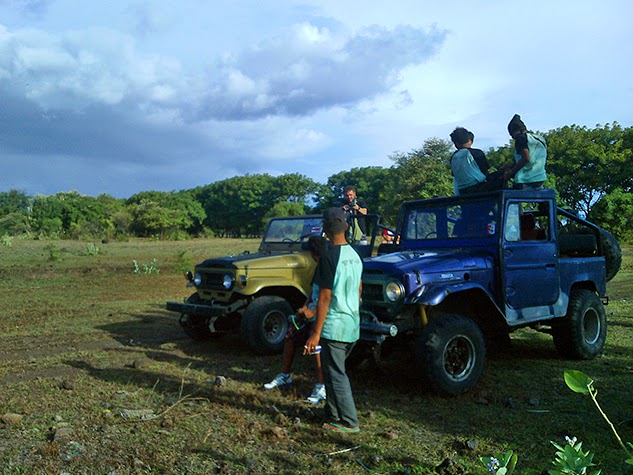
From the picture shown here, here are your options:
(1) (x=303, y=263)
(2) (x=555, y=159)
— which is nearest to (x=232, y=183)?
(2) (x=555, y=159)

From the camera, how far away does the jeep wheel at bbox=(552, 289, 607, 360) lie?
7.07m

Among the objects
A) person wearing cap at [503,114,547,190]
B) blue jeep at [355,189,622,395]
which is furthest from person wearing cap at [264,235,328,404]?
person wearing cap at [503,114,547,190]

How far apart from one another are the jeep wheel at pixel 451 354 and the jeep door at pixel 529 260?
0.84 meters

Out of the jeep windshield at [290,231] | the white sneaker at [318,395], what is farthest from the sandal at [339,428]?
the jeep windshield at [290,231]

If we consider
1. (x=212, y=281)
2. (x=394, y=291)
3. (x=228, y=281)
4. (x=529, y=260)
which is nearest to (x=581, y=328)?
(x=529, y=260)

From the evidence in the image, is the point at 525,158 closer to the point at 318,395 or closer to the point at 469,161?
the point at 469,161

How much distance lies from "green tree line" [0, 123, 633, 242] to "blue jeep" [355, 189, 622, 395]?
18317 mm

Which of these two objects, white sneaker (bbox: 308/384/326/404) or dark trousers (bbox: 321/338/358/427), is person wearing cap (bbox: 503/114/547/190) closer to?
white sneaker (bbox: 308/384/326/404)

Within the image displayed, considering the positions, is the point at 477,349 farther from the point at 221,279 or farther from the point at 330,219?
the point at 221,279

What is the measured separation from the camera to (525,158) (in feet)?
22.2

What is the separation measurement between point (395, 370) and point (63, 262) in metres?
19.3

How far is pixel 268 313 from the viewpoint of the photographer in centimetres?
771

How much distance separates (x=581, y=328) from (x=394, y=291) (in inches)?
115

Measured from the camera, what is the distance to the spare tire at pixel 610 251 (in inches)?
308
